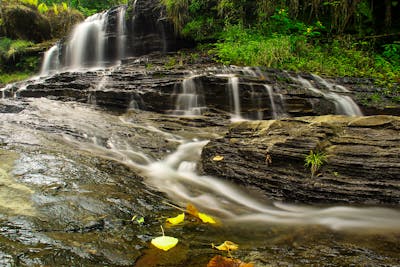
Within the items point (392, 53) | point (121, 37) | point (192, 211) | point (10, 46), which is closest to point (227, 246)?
point (192, 211)

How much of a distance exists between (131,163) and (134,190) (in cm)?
153

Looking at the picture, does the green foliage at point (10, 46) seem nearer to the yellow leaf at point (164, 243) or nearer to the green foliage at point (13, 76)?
the green foliage at point (13, 76)

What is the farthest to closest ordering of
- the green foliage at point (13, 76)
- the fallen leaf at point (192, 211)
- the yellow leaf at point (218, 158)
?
the green foliage at point (13, 76)
the yellow leaf at point (218, 158)
the fallen leaf at point (192, 211)

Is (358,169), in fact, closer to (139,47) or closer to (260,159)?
(260,159)

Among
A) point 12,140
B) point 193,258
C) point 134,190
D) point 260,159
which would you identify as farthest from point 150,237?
point 12,140

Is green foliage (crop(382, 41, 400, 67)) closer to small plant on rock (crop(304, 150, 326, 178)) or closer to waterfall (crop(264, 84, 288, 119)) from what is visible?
waterfall (crop(264, 84, 288, 119))

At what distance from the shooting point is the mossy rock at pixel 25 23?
659 inches

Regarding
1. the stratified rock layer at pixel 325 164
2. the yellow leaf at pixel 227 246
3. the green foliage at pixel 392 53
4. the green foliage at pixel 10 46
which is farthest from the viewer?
the green foliage at pixel 10 46

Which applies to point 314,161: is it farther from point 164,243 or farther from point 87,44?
point 87,44

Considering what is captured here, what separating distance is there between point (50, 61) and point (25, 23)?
4229 mm

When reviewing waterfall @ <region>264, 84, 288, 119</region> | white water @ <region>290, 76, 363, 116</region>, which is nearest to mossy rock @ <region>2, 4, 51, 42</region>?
waterfall @ <region>264, 84, 288, 119</region>

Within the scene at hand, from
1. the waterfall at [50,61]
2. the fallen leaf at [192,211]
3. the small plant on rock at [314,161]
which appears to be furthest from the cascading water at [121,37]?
the fallen leaf at [192,211]

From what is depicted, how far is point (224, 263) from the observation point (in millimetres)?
1888

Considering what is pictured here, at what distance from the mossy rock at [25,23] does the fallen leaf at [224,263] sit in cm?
1886
